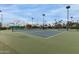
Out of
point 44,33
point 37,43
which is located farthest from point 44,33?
point 37,43

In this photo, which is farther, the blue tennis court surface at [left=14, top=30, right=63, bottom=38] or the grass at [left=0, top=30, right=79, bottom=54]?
the blue tennis court surface at [left=14, top=30, right=63, bottom=38]

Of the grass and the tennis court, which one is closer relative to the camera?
the grass

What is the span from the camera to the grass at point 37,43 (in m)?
6.54

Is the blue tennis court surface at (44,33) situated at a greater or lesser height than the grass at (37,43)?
greater

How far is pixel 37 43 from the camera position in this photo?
6.60 metres

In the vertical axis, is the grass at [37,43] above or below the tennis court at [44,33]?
below

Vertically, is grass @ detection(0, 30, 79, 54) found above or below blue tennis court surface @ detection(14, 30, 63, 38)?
below

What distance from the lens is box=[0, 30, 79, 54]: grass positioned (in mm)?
6539

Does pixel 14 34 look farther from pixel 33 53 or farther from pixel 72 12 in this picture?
pixel 72 12

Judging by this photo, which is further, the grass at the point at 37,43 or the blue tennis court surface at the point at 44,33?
the blue tennis court surface at the point at 44,33
